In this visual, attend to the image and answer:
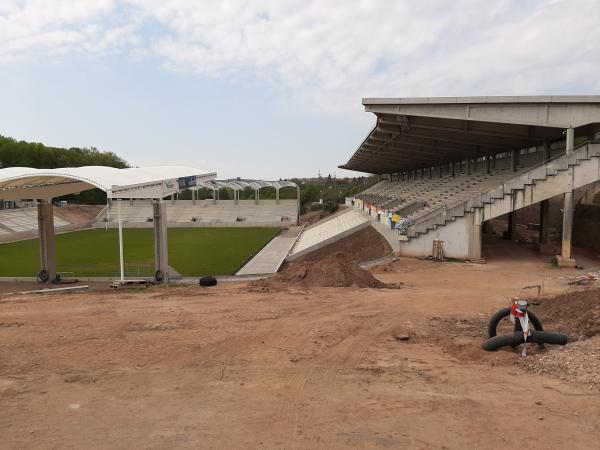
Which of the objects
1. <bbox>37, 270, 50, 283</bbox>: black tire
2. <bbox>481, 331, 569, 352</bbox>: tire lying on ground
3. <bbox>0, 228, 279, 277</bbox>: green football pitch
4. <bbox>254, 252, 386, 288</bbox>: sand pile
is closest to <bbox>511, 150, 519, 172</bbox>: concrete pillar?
<bbox>254, 252, 386, 288</bbox>: sand pile

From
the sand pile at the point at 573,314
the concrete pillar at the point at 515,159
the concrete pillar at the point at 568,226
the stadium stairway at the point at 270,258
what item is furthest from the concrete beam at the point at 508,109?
the sand pile at the point at 573,314

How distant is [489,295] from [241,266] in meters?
13.8

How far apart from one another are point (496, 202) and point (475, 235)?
189 centimetres

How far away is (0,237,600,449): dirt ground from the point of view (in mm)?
5852

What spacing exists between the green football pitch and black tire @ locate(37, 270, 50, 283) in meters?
1.55

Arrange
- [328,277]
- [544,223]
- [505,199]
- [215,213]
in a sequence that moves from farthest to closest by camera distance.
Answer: [215,213] → [544,223] → [505,199] → [328,277]

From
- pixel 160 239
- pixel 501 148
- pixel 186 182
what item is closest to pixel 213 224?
pixel 186 182

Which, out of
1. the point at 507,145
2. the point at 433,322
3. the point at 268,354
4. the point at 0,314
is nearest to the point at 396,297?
the point at 433,322

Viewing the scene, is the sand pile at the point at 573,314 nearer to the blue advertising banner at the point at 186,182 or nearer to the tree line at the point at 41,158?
the blue advertising banner at the point at 186,182

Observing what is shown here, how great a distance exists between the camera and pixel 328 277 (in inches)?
670

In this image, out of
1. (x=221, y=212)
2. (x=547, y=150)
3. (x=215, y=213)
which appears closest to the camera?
(x=547, y=150)

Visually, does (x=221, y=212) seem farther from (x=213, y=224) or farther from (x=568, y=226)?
(x=568, y=226)

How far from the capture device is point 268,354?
904 centimetres

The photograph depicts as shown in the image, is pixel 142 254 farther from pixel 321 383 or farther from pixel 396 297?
pixel 321 383
